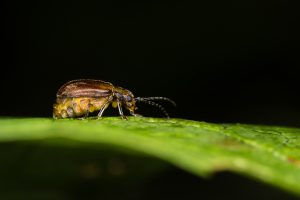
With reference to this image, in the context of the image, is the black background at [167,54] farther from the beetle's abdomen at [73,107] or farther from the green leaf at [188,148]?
the green leaf at [188,148]

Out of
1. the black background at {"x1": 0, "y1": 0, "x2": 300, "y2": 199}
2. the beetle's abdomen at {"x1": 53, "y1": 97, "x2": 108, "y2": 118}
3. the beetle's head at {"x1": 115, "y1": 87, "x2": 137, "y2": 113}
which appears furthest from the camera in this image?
the black background at {"x1": 0, "y1": 0, "x2": 300, "y2": 199}

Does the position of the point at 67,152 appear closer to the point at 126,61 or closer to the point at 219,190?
the point at 219,190

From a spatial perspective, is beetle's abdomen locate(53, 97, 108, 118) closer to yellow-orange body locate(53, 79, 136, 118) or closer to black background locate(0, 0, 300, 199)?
yellow-orange body locate(53, 79, 136, 118)

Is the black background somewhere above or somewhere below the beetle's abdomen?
above

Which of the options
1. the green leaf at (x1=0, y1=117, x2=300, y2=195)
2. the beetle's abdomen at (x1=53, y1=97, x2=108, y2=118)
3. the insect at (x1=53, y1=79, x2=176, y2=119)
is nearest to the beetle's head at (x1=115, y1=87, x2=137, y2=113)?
the insect at (x1=53, y1=79, x2=176, y2=119)

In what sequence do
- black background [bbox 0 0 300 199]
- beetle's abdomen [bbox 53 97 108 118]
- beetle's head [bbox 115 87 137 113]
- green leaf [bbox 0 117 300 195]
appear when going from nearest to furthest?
green leaf [bbox 0 117 300 195]
beetle's abdomen [bbox 53 97 108 118]
beetle's head [bbox 115 87 137 113]
black background [bbox 0 0 300 199]
